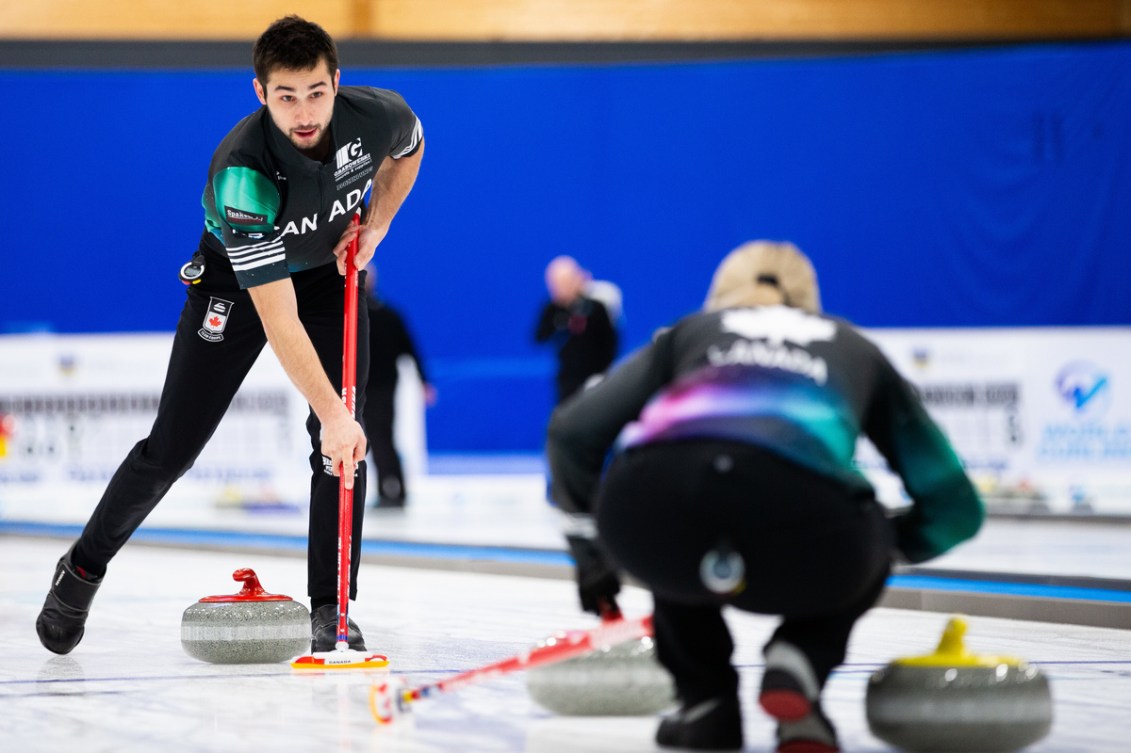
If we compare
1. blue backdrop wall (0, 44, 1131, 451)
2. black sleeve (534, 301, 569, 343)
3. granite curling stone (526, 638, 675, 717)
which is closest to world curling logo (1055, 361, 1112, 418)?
blue backdrop wall (0, 44, 1131, 451)

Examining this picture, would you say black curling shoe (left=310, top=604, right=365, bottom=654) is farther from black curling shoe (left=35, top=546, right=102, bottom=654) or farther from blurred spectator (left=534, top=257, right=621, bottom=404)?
blurred spectator (left=534, top=257, right=621, bottom=404)

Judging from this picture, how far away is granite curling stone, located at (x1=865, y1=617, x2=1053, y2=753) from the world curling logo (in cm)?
751

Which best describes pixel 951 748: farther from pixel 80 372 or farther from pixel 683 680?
pixel 80 372

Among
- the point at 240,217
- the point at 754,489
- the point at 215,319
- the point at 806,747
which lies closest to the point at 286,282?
Result: the point at 240,217

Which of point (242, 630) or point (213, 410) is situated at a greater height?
point (213, 410)

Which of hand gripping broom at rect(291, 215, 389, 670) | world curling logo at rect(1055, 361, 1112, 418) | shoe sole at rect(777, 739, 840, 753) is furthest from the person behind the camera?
world curling logo at rect(1055, 361, 1112, 418)

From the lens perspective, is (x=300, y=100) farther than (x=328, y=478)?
No

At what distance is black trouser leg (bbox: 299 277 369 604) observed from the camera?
390 cm

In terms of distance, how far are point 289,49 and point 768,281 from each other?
1359mm

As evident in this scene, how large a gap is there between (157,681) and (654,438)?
1562 mm

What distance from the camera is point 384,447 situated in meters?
10.7

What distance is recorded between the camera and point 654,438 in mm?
2412

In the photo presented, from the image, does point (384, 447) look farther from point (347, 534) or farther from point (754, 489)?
point (754, 489)

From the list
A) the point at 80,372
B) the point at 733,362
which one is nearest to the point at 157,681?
the point at 733,362
